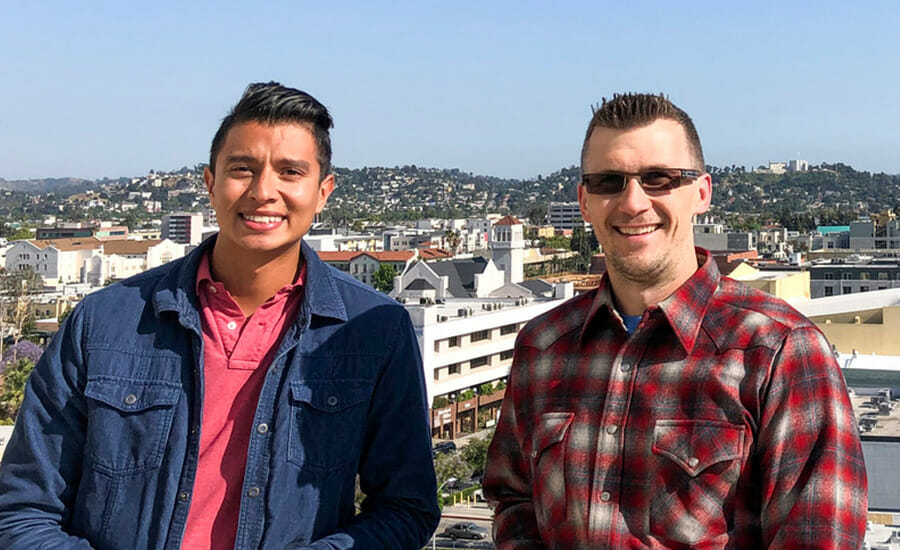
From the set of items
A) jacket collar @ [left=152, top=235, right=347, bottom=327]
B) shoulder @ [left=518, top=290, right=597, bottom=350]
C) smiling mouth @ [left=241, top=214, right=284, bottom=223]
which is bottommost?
shoulder @ [left=518, top=290, right=597, bottom=350]

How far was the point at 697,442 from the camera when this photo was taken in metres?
2.65

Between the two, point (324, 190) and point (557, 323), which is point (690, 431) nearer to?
point (557, 323)

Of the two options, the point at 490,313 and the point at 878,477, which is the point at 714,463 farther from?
the point at 490,313

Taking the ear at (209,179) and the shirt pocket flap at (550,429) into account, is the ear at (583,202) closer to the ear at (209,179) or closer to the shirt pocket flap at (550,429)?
the shirt pocket flap at (550,429)

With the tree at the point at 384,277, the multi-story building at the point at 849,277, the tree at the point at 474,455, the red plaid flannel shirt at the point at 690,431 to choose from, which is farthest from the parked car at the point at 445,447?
the tree at the point at 384,277

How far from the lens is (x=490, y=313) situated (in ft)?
115

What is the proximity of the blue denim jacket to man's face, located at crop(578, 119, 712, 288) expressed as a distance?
2.42ft

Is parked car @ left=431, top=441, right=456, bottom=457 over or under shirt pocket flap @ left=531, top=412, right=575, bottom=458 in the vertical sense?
under

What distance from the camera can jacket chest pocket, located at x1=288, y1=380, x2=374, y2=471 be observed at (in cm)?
300

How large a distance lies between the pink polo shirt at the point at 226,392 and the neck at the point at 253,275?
30mm

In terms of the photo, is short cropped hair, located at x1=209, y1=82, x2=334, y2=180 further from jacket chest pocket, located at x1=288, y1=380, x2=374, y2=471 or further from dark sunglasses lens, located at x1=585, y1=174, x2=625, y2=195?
dark sunglasses lens, located at x1=585, y1=174, x2=625, y2=195

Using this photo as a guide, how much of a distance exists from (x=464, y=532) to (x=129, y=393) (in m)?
20.2

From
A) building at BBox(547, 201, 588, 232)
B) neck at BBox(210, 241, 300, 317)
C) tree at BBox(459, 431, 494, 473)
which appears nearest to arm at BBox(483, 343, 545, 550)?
neck at BBox(210, 241, 300, 317)

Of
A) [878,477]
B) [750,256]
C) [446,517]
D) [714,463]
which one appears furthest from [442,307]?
[714,463]
